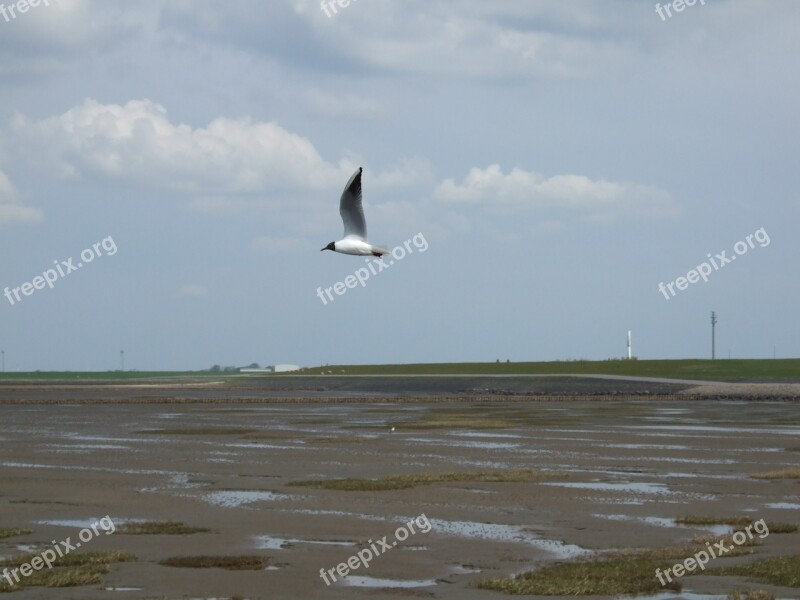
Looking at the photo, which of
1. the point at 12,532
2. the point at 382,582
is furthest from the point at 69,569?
the point at 382,582

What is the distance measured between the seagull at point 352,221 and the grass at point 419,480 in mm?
5072

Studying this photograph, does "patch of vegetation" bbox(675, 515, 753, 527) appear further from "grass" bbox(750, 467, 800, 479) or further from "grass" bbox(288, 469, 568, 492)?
"grass" bbox(750, 467, 800, 479)

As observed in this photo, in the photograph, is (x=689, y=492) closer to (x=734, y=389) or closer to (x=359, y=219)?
(x=359, y=219)

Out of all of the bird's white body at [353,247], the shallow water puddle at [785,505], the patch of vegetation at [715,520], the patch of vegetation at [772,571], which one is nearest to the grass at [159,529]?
the bird's white body at [353,247]

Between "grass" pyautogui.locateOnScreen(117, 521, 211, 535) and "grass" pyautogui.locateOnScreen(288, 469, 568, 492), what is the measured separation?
230 inches

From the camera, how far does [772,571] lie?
56.7 ft

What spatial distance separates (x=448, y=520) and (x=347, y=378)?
344 feet

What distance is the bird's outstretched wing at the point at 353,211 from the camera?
27.1m

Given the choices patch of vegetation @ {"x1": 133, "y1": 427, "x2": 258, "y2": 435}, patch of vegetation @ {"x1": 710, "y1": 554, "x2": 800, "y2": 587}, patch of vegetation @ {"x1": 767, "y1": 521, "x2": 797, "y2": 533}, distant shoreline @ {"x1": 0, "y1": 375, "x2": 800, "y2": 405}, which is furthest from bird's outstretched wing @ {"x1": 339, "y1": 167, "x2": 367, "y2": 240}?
distant shoreline @ {"x1": 0, "y1": 375, "x2": 800, "y2": 405}

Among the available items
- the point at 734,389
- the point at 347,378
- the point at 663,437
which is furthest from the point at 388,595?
the point at 347,378

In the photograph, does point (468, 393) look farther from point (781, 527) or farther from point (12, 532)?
point (12, 532)

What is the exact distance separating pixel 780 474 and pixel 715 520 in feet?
26.0

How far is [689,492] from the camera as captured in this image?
88.0ft

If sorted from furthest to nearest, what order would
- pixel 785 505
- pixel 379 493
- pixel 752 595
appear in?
pixel 379 493
pixel 785 505
pixel 752 595
